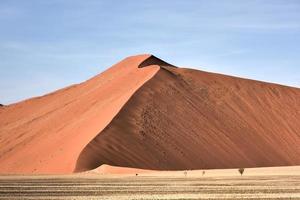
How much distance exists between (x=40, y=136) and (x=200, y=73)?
2967cm

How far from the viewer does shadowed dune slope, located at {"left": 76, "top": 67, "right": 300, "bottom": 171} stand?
238 feet

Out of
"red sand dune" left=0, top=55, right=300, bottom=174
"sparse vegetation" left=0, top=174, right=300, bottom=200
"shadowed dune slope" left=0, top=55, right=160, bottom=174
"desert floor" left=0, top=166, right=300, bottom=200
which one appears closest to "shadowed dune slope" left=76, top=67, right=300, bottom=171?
"red sand dune" left=0, top=55, right=300, bottom=174

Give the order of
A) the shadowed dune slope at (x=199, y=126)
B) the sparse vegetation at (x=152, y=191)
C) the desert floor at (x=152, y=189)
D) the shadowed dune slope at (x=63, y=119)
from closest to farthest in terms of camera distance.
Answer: the sparse vegetation at (x=152, y=191)
the desert floor at (x=152, y=189)
the shadowed dune slope at (x=199, y=126)
the shadowed dune slope at (x=63, y=119)

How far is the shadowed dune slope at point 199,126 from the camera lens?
7262cm

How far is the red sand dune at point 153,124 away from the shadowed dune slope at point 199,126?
138 millimetres

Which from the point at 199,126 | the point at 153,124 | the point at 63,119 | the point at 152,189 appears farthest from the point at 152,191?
Answer: the point at 63,119

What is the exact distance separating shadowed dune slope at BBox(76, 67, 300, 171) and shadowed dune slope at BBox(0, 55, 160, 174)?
212cm

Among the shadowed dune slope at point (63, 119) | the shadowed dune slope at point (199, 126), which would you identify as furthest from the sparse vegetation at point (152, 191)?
the shadowed dune slope at point (63, 119)

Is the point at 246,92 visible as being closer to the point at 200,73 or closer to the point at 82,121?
the point at 200,73

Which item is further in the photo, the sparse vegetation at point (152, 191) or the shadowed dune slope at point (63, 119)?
the shadowed dune slope at point (63, 119)

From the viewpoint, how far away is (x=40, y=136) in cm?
8562

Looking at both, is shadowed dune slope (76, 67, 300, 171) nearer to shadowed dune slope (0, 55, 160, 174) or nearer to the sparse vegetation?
shadowed dune slope (0, 55, 160, 174)

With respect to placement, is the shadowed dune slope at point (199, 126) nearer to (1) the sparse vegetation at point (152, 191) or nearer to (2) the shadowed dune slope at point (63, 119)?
(2) the shadowed dune slope at point (63, 119)

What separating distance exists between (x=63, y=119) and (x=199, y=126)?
18.1m
